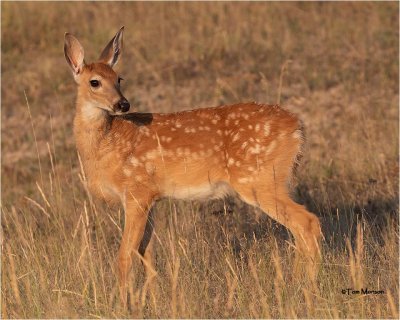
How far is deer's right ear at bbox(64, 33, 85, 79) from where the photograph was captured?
8008mm

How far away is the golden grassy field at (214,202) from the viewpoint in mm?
6207

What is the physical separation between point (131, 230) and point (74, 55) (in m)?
1.82

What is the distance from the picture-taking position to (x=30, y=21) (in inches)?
586

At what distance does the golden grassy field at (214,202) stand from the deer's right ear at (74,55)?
32.0 inches

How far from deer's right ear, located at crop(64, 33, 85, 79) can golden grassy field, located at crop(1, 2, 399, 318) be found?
2.66 ft

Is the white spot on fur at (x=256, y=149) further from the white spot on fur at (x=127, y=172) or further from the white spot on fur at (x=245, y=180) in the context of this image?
the white spot on fur at (x=127, y=172)

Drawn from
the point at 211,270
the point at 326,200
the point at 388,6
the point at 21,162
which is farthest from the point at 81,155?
the point at 388,6

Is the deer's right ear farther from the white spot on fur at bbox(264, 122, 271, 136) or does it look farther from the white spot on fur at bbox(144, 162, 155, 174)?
the white spot on fur at bbox(264, 122, 271, 136)

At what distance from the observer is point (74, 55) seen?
804cm

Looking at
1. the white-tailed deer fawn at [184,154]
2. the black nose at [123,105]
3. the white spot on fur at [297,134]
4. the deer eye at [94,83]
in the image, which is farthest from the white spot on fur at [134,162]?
the white spot on fur at [297,134]

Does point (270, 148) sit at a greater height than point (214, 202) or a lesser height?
greater

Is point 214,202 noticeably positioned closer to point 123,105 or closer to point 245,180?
point 245,180

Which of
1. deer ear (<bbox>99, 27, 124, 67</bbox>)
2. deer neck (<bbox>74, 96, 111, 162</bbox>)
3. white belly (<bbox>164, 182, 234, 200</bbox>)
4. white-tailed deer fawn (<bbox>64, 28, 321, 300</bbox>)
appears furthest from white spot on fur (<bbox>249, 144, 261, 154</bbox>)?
deer ear (<bbox>99, 27, 124, 67</bbox>)

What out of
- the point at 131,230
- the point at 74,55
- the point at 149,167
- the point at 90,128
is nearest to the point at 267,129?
the point at 149,167
